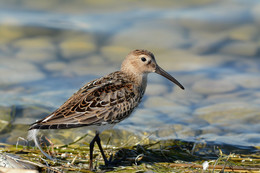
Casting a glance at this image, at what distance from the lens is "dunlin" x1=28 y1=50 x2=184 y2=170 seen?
6.54 m

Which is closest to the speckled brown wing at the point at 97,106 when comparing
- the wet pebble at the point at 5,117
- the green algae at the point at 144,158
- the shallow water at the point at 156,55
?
the green algae at the point at 144,158

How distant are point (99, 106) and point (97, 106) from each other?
3cm

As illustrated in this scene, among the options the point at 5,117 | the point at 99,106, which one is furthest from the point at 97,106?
the point at 5,117

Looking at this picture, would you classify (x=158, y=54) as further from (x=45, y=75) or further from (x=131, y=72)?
(x=131, y=72)

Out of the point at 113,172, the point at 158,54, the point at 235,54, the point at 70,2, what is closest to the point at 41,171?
the point at 113,172

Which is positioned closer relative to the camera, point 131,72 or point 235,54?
point 131,72

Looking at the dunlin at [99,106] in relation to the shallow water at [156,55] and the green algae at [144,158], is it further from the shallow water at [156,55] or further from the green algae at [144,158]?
the shallow water at [156,55]

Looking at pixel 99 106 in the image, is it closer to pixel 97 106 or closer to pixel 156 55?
pixel 97 106

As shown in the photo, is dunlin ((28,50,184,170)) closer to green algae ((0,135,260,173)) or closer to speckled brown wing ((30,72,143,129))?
speckled brown wing ((30,72,143,129))

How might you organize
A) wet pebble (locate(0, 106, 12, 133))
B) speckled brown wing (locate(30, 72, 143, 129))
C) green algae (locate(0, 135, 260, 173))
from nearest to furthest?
1. speckled brown wing (locate(30, 72, 143, 129))
2. green algae (locate(0, 135, 260, 173))
3. wet pebble (locate(0, 106, 12, 133))

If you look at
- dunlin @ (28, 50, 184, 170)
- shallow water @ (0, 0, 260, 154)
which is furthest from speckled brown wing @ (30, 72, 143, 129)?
shallow water @ (0, 0, 260, 154)

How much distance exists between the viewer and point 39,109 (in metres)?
9.91

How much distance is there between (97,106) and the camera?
684 centimetres

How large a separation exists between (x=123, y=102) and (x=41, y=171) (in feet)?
5.52
